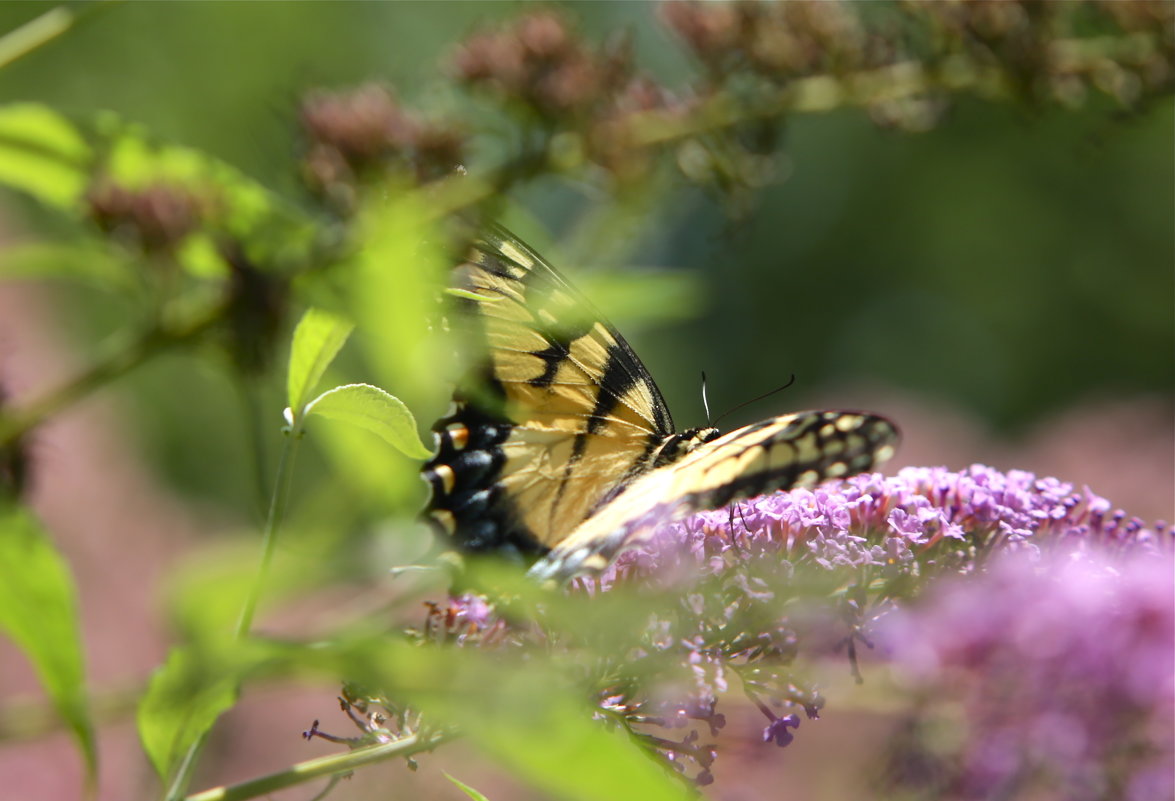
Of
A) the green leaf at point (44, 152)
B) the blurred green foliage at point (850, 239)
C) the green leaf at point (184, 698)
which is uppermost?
the green leaf at point (44, 152)

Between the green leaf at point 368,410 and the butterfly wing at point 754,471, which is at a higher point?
the green leaf at point 368,410

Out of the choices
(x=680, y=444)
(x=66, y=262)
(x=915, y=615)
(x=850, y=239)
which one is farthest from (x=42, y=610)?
(x=850, y=239)

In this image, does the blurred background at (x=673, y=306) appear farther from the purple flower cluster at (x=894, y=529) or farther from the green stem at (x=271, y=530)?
the purple flower cluster at (x=894, y=529)

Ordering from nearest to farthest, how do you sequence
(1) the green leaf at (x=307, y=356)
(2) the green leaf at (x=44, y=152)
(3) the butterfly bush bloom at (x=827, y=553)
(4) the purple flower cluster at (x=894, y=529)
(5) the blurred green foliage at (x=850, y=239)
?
(1) the green leaf at (x=307, y=356)
(3) the butterfly bush bloom at (x=827, y=553)
(4) the purple flower cluster at (x=894, y=529)
(2) the green leaf at (x=44, y=152)
(5) the blurred green foliage at (x=850, y=239)

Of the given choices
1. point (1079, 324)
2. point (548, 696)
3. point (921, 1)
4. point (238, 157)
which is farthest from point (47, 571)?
point (1079, 324)

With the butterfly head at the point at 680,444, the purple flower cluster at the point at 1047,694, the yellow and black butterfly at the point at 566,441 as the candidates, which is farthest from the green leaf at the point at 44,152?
the purple flower cluster at the point at 1047,694

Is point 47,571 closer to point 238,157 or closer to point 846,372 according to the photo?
point 238,157

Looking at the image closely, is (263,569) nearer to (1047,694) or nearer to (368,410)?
(368,410)
